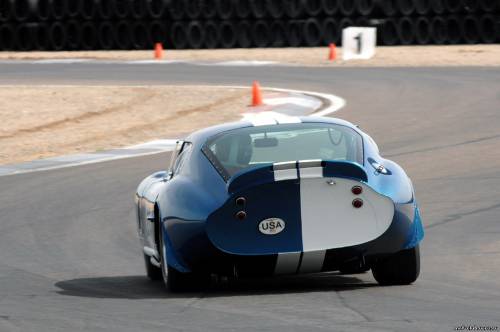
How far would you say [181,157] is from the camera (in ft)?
29.6

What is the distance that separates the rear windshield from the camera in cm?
826

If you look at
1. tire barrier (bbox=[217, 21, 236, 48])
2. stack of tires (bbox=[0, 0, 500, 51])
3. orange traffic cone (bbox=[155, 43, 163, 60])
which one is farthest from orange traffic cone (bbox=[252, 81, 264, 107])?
tire barrier (bbox=[217, 21, 236, 48])

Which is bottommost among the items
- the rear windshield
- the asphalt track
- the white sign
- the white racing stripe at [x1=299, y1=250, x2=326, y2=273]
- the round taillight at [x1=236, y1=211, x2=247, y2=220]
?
the white sign

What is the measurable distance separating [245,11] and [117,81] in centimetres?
814

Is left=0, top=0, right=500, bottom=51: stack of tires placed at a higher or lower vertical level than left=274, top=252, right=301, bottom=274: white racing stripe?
lower

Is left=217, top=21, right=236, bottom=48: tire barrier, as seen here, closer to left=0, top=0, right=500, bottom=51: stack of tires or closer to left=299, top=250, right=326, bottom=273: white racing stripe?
left=0, top=0, right=500, bottom=51: stack of tires

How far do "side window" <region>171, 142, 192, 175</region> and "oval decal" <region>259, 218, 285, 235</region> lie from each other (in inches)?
46.4

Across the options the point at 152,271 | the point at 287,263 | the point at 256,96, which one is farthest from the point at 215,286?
the point at 256,96

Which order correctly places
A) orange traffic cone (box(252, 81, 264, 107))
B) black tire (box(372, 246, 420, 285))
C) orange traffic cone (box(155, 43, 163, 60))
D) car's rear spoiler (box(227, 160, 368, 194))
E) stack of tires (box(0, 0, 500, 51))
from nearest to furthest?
car's rear spoiler (box(227, 160, 368, 194)) → black tire (box(372, 246, 420, 285)) → orange traffic cone (box(252, 81, 264, 107)) → stack of tires (box(0, 0, 500, 51)) → orange traffic cone (box(155, 43, 163, 60))

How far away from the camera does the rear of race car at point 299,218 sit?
7.74 meters

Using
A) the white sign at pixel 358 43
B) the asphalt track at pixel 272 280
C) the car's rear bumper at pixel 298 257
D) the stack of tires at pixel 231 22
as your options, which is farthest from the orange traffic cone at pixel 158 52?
the car's rear bumper at pixel 298 257

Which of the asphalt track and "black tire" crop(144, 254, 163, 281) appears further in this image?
"black tire" crop(144, 254, 163, 281)

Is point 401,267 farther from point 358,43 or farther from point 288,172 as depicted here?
point 358,43

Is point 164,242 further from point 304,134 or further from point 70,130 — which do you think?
point 70,130
